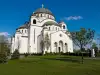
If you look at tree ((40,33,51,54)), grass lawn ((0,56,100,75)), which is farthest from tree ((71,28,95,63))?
tree ((40,33,51,54))

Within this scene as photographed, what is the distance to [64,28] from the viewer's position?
7331 cm

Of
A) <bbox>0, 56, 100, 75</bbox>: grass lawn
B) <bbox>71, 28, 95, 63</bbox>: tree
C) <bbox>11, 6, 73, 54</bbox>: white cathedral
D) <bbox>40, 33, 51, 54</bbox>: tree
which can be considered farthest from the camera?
<bbox>11, 6, 73, 54</bbox>: white cathedral

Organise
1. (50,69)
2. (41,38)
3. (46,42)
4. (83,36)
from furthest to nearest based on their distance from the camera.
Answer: (41,38), (46,42), (83,36), (50,69)

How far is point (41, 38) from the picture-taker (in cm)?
6356

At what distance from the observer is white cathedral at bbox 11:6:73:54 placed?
201ft

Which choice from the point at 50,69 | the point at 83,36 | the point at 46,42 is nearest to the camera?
the point at 50,69

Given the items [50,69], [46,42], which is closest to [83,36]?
[50,69]

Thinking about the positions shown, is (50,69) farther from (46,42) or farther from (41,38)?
(41,38)

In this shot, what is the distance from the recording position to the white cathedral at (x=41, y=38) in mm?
61250

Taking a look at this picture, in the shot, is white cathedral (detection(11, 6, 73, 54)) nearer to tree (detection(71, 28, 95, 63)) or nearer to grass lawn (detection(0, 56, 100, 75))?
tree (detection(71, 28, 95, 63))

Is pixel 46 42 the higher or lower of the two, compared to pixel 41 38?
lower

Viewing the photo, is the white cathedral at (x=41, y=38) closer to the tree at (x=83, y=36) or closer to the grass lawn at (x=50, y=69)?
the tree at (x=83, y=36)

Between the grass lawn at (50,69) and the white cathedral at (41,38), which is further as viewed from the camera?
the white cathedral at (41,38)

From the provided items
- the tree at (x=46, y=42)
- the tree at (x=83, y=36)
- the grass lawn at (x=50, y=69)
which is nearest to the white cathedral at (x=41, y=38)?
the tree at (x=46, y=42)
